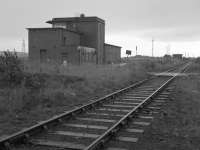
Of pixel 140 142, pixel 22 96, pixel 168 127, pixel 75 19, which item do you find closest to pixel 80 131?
pixel 140 142

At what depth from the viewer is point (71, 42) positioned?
4941cm

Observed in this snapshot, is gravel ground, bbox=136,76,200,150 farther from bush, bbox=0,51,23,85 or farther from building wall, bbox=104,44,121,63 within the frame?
building wall, bbox=104,44,121,63

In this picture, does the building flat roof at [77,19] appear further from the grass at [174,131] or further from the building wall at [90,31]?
the grass at [174,131]

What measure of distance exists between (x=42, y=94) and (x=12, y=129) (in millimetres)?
4443

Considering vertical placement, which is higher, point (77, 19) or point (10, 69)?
point (77, 19)

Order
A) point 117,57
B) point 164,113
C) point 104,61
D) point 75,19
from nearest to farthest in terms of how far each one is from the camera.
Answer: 1. point 164,113
2. point 75,19
3. point 104,61
4. point 117,57

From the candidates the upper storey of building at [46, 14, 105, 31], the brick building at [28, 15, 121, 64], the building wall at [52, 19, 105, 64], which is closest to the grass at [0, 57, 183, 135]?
the brick building at [28, 15, 121, 64]

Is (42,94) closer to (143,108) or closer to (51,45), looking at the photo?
(143,108)

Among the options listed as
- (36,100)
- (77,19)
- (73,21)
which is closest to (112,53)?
(77,19)

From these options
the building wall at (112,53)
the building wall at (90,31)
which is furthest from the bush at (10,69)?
the building wall at (112,53)

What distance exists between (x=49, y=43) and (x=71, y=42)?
4.85 m

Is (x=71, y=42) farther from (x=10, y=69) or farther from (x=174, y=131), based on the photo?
(x=174, y=131)

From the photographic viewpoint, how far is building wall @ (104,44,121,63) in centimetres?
6017

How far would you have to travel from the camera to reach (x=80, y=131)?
705 centimetres
